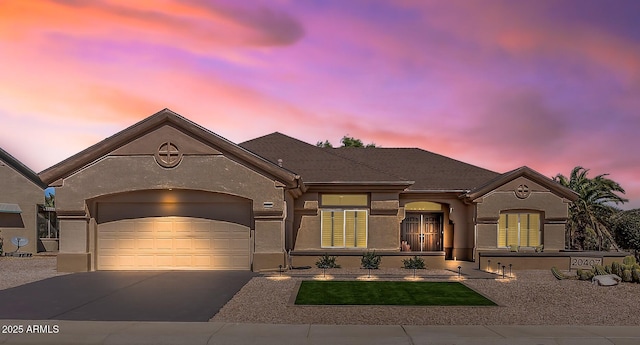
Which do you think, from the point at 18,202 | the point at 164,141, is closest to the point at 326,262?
the point at 164,141

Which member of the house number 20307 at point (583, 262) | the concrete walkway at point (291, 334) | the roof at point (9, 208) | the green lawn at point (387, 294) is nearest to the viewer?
the concrete walkway at point (291, 334)

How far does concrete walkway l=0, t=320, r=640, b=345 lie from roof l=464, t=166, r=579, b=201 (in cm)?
1447

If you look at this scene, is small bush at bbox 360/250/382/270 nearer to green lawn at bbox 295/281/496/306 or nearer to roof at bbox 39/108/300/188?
green lawn at bbox 295/281/496/306

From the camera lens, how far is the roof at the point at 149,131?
1919cm

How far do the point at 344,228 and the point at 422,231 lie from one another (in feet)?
18.8

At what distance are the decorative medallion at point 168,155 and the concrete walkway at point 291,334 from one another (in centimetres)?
947

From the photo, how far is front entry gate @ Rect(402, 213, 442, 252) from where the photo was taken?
27.3 metres

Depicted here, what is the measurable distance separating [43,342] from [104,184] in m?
11.2

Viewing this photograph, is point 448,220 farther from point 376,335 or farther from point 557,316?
point 376,335

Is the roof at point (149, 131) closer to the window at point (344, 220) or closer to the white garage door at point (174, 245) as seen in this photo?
the white garage door at point (174, 245)

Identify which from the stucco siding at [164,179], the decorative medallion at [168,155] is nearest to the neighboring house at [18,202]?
the stucco siding at [164,179]

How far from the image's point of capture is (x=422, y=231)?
27.3m

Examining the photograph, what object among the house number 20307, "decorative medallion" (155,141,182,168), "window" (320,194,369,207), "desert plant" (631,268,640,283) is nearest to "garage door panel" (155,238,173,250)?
"decorative medallion" (155,141,182,168)

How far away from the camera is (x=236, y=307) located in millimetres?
12453
